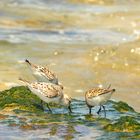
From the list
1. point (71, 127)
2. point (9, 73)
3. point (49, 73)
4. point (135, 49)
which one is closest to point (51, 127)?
point (71, 127)

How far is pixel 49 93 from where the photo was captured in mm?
12312

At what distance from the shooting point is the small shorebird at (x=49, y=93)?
40.1 ft

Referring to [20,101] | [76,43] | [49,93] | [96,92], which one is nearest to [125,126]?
[96,92]

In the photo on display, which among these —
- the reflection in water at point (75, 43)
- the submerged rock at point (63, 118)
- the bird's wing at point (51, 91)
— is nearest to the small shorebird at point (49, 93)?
A: the bird's wing at point (51, 91)

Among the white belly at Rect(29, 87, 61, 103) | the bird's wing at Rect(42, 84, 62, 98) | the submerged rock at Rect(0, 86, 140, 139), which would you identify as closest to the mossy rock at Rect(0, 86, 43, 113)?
the submerged rock at Rect(0, 86, 140, 139)

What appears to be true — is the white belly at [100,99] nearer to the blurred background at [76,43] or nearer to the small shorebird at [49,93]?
the small shorebird at [49,93]

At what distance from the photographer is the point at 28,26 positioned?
3195cm

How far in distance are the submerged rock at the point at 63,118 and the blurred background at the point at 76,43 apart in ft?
14.5

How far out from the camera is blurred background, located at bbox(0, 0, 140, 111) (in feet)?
66.6

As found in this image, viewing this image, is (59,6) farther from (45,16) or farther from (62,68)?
(62,68)

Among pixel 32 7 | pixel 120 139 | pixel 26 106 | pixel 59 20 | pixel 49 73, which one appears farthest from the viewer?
pixel 32 7

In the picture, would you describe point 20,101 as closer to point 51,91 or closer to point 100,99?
point 51,91

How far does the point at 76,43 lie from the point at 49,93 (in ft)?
49.3

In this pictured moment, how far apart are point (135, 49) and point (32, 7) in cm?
1561
